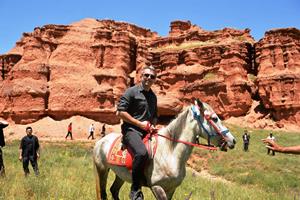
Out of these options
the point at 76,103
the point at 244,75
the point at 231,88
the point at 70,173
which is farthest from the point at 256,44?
the point at 70,173

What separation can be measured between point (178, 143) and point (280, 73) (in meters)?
51.3

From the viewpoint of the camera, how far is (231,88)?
5466cm

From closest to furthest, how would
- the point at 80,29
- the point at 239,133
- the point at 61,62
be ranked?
the point at 239,133 → the point at 61,62 → the point at 80,29

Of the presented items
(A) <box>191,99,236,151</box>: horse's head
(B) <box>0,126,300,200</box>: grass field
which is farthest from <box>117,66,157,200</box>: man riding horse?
(B) <box>0,126,300,200</box>: grass field

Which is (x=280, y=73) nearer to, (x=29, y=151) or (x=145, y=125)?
(x=29, y=151)

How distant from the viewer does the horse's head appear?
5.48m

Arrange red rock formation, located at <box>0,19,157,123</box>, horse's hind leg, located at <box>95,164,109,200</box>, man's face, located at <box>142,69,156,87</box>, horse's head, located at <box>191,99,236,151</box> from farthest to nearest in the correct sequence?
A: red rock formation, located at <box>0,19,157,123</box>, horse's hind leg, located at <box>95,164,109,200</box>, man's face, located at <box>142,69,156,87</box>, horse's head, located at <box>191,99,236,151</box>

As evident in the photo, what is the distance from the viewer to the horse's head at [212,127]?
18.0 feet

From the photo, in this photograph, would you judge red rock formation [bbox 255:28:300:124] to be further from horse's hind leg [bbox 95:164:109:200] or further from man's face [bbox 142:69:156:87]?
man's face [bbox 142:69:156:87]

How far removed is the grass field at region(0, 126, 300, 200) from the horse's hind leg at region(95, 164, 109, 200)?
392 millimetres

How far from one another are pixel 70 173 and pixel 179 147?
6.64 metres

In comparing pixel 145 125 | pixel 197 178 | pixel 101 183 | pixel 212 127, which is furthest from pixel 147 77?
pixel 197 178

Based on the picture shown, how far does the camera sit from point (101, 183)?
7.36 meters

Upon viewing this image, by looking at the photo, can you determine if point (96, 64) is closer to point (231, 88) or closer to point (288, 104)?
point (231, 88)
